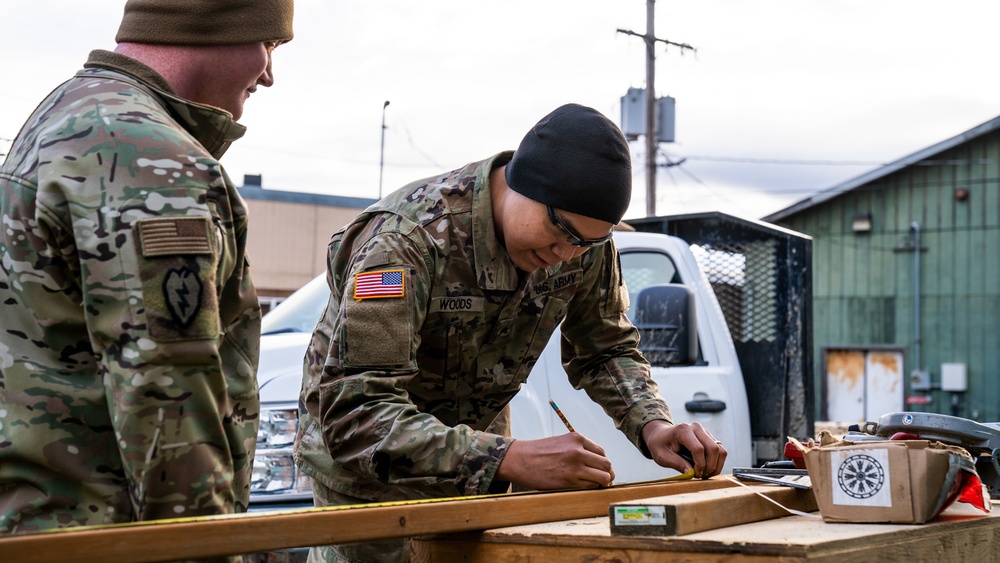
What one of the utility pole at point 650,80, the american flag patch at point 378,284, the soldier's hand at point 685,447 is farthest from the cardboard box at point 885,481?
the utility pole at point 650,80

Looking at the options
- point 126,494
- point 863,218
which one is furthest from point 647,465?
point 863,218

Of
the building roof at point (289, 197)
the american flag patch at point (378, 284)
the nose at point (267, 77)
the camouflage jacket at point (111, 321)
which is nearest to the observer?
the camouflage jacket at point (111, 321)

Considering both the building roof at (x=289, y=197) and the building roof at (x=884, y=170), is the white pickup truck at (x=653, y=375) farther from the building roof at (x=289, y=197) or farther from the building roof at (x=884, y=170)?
the building roof at (x=289, y=197)

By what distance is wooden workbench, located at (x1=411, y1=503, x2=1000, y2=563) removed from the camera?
160 cm

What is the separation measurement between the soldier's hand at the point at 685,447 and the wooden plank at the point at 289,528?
0.58 metres

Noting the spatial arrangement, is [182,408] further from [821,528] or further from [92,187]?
[821,528]

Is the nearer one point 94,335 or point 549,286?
point 94,335

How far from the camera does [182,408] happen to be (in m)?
1.58

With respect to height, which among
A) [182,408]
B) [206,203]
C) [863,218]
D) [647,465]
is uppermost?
[863,218]

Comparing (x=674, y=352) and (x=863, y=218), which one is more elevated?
(x=863, y=218)

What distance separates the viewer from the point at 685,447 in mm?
2748

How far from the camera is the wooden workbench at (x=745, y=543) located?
63.1 inches

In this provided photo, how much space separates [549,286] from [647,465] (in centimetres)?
209

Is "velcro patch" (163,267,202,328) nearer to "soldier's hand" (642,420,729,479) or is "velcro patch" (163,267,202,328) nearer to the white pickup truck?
"soldier's hand" (642,420,729,479)
